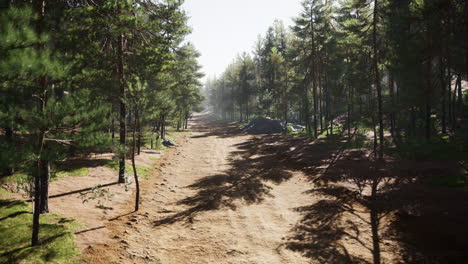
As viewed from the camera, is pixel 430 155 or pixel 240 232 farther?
pixel 430 155

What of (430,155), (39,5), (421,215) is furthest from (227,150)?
(39,5)

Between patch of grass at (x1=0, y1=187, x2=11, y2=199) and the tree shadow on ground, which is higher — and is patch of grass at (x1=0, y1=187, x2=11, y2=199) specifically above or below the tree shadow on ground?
above

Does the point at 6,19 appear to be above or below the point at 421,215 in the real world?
above

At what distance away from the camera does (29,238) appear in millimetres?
7305

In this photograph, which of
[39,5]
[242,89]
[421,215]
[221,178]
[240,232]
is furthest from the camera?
[242,89]

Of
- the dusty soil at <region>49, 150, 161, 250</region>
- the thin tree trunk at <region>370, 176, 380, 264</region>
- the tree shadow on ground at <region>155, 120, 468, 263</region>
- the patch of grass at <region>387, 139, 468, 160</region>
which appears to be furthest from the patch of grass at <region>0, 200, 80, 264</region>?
the patch of grass at <region>387, 139, 468, 160</region>

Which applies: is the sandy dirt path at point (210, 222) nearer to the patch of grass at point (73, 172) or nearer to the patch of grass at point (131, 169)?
the patch of grass at point (131, 169)

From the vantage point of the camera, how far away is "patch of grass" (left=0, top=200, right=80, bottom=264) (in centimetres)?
652

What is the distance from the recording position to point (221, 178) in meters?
15.9

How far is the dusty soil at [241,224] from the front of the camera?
7.44 m

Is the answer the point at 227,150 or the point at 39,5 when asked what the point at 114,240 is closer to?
the point at 39,5

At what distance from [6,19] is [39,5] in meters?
2.96

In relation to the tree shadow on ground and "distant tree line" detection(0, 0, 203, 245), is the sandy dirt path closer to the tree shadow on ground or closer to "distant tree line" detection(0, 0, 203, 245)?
the tree shadow on ground

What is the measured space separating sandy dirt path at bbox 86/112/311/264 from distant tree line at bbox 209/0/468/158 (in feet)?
31.0
